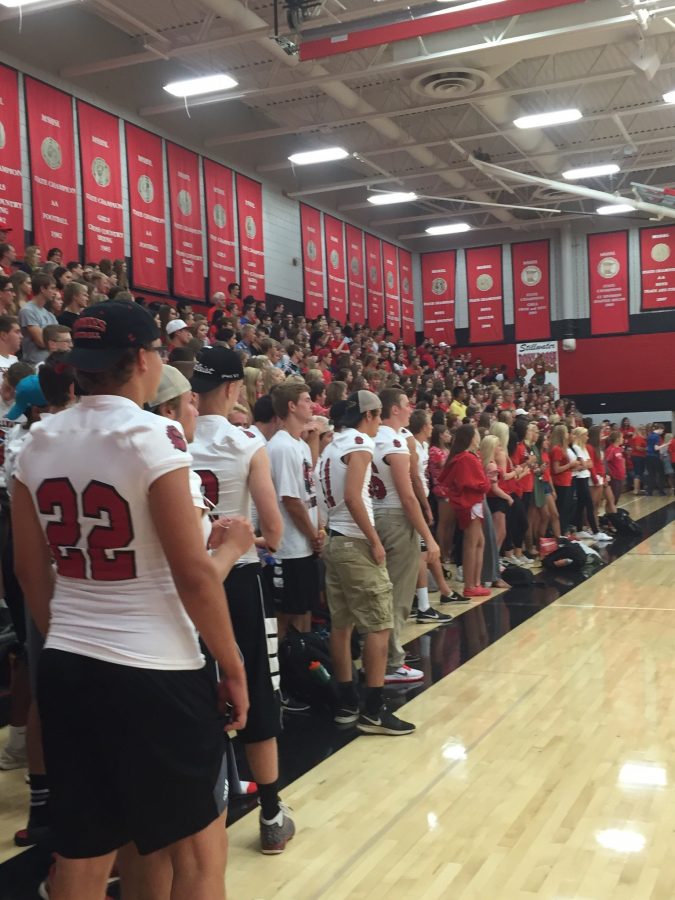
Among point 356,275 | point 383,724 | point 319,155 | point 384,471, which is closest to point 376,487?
point 384,471

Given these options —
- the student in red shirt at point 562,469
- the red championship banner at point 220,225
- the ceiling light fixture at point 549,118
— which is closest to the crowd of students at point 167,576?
the student in red shirt at point 562,469

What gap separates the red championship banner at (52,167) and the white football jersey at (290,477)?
Answer: 8752 millimetres

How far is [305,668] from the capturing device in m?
4.64

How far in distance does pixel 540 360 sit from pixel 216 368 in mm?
22576

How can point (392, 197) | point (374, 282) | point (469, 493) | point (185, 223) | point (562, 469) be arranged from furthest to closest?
point (374, 282) < point (392, 197) < point (185, 223) < point (562, 469) < point (469, 493)

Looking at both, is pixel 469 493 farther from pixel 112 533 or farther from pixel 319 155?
pixel 319 155

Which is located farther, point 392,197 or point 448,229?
point 448,229

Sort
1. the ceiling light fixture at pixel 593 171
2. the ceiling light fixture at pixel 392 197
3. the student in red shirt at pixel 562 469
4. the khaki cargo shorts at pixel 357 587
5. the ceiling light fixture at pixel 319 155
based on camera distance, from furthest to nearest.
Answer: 1. the ceiling light fixture at pixel 392 197
2. the ceiling light fixture at pixel 593 171
3. the ceiling light fixture at pixel 319 155
4. the student in red shirt at pixel 562 469
5. the khaki cargo shorts at pixel 357 587

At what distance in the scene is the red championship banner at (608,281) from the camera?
24078 mm

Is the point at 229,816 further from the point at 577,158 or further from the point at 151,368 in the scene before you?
the point at 577,158

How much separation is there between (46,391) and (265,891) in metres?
1.82

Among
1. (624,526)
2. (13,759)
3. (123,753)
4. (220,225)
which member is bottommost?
(624,526)

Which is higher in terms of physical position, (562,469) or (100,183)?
(100,183)

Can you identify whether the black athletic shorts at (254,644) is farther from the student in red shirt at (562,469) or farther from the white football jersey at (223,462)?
the student in red shirt at (562,469)
